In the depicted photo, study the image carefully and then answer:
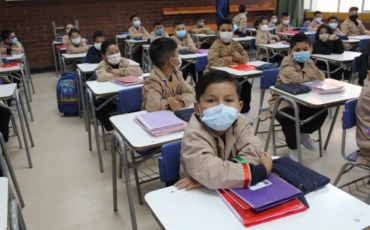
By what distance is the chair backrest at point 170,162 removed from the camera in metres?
1.55

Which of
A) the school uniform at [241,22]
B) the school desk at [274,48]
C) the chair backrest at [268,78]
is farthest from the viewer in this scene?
the school uniform at [241,22]

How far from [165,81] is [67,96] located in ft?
7.78

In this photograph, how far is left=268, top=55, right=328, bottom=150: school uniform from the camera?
2867 millimetres

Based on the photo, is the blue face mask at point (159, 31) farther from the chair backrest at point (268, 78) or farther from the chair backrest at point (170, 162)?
the chair backrest at point (170, 162)

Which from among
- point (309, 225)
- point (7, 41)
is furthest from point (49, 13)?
Result: point (309, 225)

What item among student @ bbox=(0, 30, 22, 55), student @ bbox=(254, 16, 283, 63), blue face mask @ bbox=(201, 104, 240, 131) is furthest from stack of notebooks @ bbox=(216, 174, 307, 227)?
student @ bbox=(0, 30, 22, 55)

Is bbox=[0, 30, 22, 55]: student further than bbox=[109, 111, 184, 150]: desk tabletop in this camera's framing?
Yes

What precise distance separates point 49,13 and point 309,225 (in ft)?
25.9

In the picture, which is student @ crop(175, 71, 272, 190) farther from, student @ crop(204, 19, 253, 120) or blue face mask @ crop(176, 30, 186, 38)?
blue face mask @ crop(176, 30, 186, 38)

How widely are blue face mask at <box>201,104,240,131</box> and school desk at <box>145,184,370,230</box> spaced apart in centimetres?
31

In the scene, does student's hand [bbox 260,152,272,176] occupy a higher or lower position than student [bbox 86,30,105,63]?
lower

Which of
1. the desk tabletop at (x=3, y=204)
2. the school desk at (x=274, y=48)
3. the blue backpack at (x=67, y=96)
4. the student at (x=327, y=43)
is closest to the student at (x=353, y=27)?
the school desk at (x=274, y=48)

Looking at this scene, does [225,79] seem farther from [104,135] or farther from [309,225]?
[104,135]

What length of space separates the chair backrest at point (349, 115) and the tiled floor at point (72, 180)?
82 centimetres
